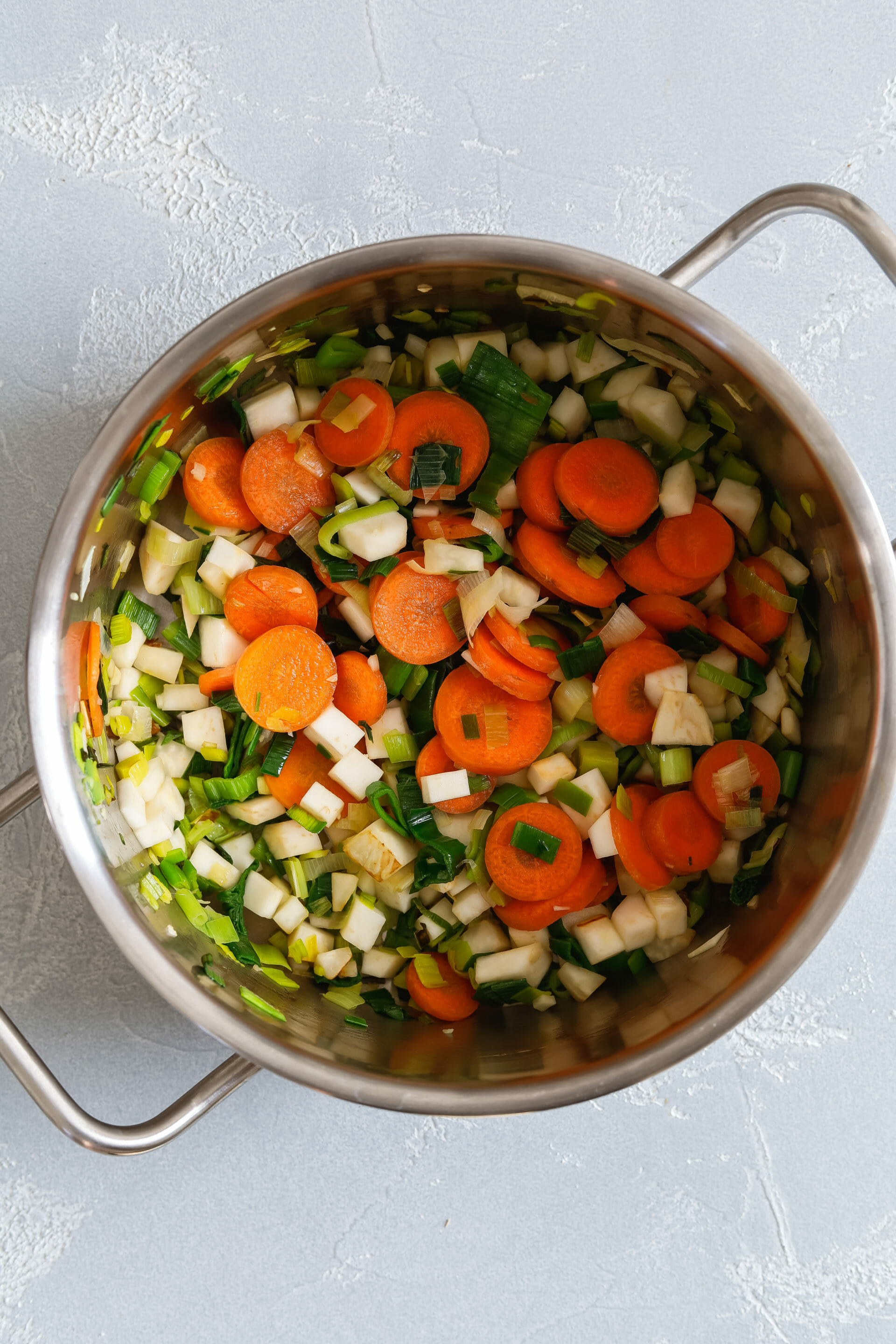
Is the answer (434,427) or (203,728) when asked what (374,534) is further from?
(203,728)

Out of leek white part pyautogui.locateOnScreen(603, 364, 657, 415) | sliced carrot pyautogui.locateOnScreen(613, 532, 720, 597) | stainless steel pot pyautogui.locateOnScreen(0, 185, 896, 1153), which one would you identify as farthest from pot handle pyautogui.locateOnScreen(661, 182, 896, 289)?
sliced carrot pyautogui.locateOnScreen(613, 532, 720, 597)

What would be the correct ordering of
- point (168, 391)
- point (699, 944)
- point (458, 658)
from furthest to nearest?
point (458, 658) → point (699, 944) → point (168, 391)

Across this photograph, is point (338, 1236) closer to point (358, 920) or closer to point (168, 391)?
point (358, 920)

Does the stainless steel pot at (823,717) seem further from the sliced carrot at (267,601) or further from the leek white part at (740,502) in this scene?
the sliced carrot at (267,601)

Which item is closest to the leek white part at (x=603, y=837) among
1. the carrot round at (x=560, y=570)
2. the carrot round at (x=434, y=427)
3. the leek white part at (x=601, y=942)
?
the leek white part at (x=601, y=942)

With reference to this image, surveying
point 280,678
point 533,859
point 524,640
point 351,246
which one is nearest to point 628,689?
point 524,640

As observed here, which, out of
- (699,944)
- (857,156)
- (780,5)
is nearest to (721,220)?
(857,156)

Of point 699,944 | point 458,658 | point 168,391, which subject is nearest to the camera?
point 168,391
